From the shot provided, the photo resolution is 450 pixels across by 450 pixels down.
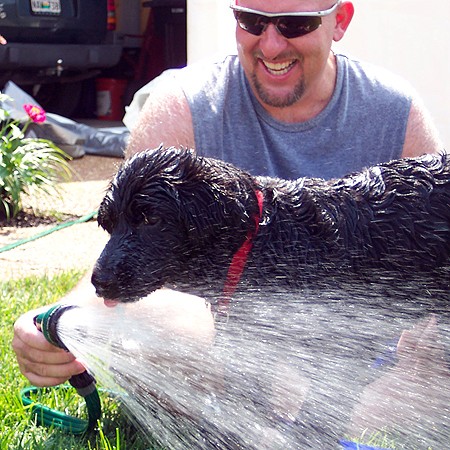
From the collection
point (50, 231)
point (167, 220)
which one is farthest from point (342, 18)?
point (50, 231)

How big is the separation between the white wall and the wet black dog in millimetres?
2519

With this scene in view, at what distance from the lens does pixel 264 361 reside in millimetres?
2615

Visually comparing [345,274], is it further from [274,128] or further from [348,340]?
[274,128]

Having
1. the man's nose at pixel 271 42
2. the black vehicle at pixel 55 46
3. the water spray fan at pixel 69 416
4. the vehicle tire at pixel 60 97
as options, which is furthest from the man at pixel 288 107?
the vehicle tire at pixel 60 97

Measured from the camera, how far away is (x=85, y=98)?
34.8ft

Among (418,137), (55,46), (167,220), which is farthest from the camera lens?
(55,46)

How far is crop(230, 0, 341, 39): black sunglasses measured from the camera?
9.38 feet

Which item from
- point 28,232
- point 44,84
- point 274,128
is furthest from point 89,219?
point 44,84

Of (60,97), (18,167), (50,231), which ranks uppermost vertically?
(18,167)

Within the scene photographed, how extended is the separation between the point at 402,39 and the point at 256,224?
9.71 ft

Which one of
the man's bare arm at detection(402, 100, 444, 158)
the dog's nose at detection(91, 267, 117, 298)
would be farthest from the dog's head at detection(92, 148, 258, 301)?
the man's bare arm at detection(402, 100, 444, 158)

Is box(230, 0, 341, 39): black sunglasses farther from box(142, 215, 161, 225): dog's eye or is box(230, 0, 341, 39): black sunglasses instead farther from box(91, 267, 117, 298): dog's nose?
box(91, 267, 117, 298): dog's nose

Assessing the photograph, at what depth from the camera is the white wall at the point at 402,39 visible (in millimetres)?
4844

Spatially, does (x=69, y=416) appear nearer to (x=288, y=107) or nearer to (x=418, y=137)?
(x=288, y=107)
